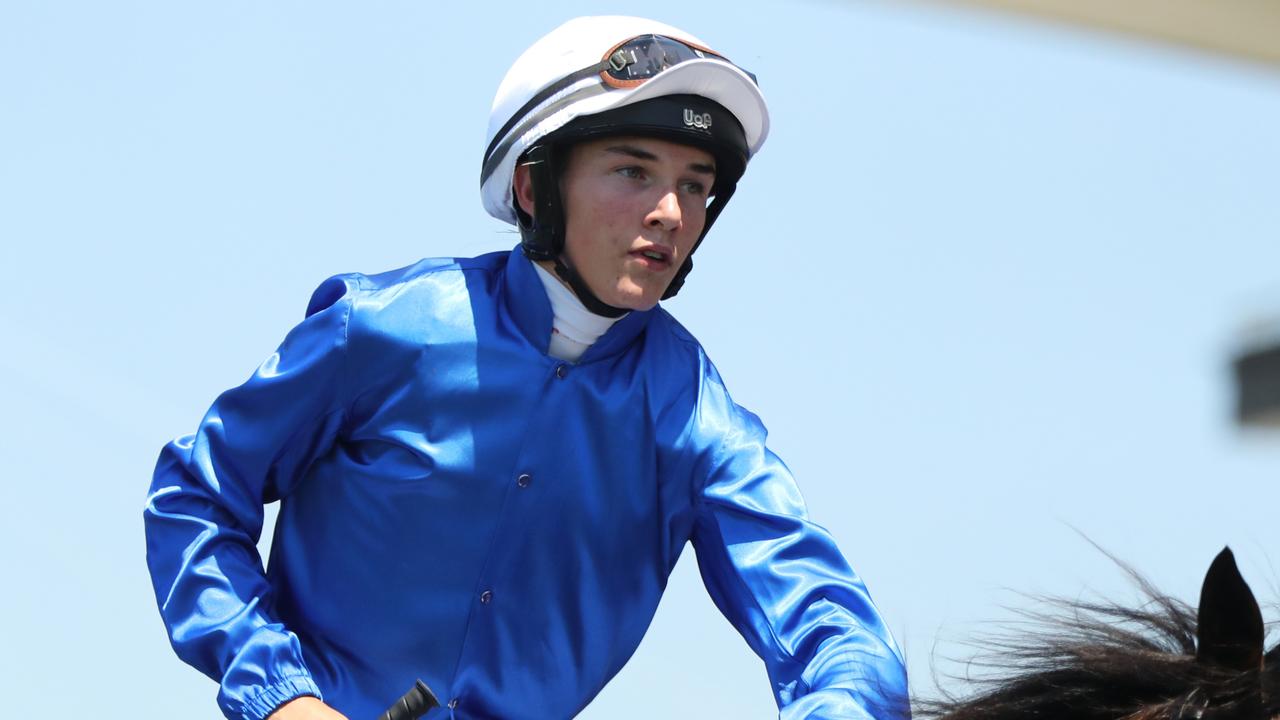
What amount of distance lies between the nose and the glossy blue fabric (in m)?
0.22

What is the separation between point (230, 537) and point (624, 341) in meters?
0.68

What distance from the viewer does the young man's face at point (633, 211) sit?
276 centimetres

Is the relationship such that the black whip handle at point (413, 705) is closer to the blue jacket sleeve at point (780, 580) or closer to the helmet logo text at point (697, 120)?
the blue jacket sleeve at point (780, 580)

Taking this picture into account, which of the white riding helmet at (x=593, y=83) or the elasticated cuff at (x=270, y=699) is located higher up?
the white riding helmet at (x=593, y=83)

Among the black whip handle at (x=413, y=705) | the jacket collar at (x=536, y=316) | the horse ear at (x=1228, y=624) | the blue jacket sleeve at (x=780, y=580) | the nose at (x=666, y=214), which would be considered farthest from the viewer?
the jacket collar at (x=536, y=316)

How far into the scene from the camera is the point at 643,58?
2.78 metres

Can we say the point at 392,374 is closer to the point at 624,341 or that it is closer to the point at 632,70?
the point at 624,341

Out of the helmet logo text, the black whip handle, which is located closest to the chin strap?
the helmet logo text

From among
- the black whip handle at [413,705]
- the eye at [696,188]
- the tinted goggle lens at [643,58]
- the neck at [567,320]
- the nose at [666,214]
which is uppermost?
the tinted goggle lens at [643,58]

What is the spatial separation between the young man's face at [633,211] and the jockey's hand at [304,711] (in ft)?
2.44

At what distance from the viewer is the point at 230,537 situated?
107 inches

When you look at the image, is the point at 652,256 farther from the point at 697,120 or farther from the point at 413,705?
the point at 413,705

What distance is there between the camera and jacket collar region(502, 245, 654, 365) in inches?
113

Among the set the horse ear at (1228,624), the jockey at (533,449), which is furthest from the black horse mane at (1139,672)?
the jockey at (533,449)
